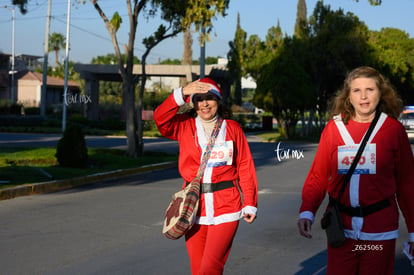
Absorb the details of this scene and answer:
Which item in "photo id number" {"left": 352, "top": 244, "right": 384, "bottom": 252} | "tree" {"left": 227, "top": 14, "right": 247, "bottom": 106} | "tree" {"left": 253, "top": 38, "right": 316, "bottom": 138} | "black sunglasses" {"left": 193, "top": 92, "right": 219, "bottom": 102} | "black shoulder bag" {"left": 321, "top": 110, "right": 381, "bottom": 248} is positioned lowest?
"photo id number" {"left": 352, "top": 244, "right": 384, "bottom": 252}

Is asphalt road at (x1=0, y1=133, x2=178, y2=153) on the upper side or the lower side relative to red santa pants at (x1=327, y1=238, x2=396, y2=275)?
lower

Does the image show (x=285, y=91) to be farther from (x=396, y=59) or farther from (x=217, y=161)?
(x=217, y=161)

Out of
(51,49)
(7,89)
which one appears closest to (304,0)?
(7,89)

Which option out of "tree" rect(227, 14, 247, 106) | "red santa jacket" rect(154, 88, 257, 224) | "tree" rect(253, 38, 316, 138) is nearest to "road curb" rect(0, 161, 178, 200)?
"red santa jacket" rect(154, 88, 257, 224)

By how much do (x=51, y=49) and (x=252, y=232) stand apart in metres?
96.4

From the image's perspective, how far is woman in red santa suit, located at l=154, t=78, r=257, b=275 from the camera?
178 inches

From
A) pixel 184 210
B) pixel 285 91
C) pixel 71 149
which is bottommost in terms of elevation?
pixel 71 149

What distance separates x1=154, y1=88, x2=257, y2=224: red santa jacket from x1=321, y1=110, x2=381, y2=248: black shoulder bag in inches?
36.8

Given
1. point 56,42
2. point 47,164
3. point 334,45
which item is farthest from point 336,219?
point 56,42

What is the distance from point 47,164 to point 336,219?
1442 cm

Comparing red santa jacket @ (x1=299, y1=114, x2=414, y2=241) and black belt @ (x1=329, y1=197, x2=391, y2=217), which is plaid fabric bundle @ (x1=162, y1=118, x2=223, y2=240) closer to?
red santa jacket @ (x1=299, y1=114, x2=414, y2=241)

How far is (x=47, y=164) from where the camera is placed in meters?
17.2

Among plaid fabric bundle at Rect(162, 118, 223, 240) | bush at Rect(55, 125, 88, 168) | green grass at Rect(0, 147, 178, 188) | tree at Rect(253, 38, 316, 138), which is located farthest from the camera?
tree at Rect(253, 38, 316, 138)

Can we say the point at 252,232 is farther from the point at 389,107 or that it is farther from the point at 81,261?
the point at 389,107
